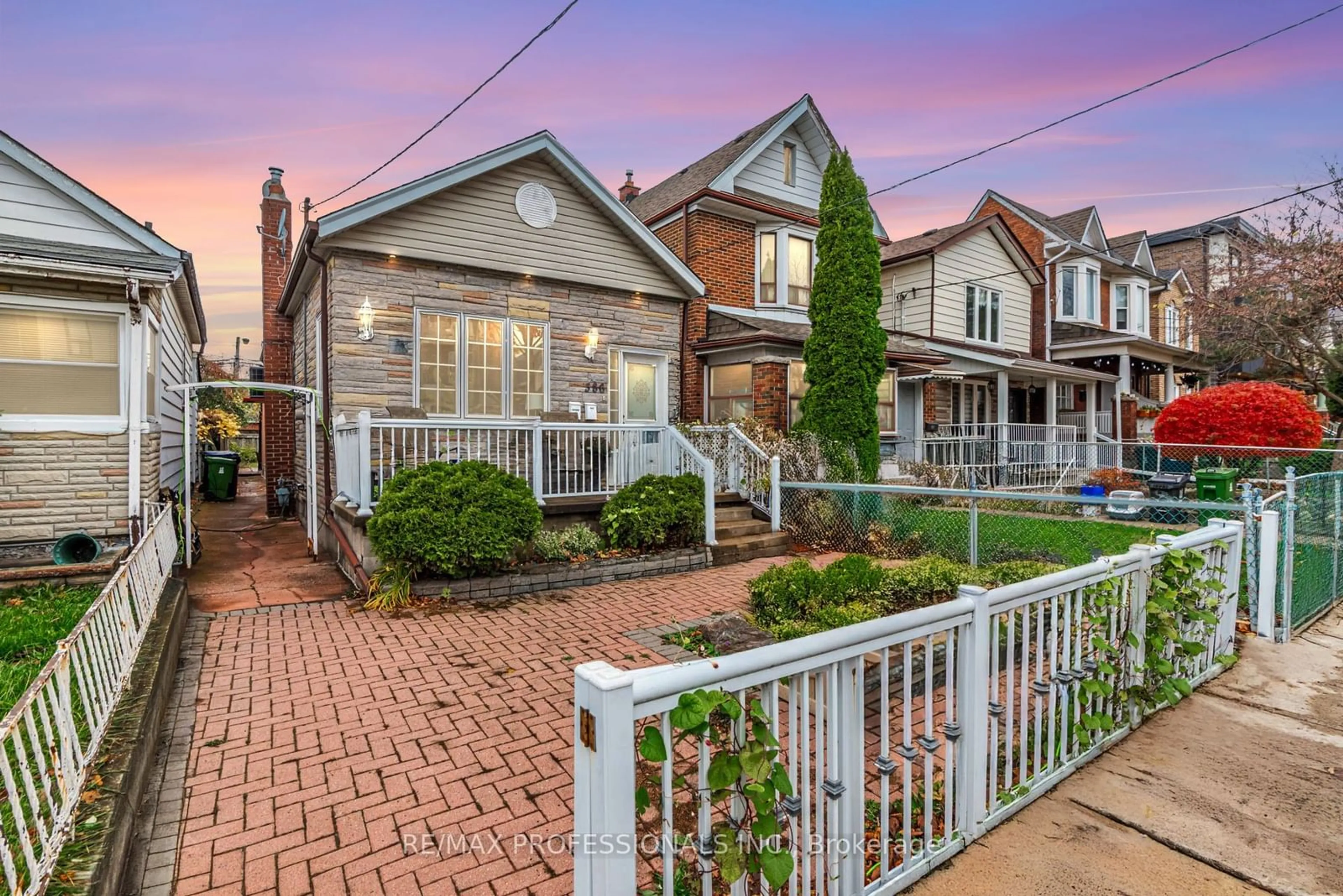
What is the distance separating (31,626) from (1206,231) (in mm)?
36865

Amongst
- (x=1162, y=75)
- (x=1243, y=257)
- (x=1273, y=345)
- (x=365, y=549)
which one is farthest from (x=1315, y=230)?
(x=365, y=549)

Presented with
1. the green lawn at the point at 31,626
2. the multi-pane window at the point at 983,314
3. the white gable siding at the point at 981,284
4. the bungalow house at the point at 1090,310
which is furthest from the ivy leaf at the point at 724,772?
the bungalow house at the point at 1090,310

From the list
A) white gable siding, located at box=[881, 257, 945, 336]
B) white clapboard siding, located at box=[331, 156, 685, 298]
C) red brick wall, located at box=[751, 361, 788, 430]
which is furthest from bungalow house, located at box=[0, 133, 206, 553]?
white gable siding, located at box=[881, 257, 945, 336]

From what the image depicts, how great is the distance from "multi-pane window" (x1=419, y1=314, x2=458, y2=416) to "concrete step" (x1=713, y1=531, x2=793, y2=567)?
441 centimetres

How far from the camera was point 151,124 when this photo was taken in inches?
404

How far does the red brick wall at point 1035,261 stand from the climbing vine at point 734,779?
69.0 feet

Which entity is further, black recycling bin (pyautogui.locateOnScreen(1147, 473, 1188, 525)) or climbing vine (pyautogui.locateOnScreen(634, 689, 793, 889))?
black recycling bin (pyautogui.locateOnScreen(1147, 473, 1188, 525))

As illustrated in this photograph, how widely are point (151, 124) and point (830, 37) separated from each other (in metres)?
10.8

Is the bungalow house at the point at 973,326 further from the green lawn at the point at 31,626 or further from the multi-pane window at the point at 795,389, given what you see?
the green lawn at the point at 31,626

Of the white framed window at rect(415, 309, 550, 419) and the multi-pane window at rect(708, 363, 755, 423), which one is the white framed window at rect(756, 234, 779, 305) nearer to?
the multi-pane window at rect(708, 363, 755, 423)

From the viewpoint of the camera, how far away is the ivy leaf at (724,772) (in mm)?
1616

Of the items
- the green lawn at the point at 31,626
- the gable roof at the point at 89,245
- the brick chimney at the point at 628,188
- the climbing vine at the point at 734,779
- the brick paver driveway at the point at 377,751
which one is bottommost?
the brick paver driveway at the point at 377,751

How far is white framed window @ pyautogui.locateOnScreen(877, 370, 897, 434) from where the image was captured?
1392cm

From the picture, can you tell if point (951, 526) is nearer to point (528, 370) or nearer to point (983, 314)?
point (528, 370)
